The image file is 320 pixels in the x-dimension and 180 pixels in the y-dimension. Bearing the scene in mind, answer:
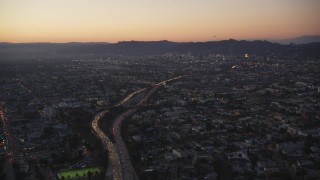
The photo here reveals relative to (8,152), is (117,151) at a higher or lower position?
higher

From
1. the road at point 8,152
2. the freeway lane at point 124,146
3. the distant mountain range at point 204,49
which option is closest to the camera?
the freeway lane at point 124,146

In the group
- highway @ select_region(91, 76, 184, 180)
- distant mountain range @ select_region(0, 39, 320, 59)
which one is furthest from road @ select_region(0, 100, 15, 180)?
distant mountain range @ select_region(0, 39, 320, 59)

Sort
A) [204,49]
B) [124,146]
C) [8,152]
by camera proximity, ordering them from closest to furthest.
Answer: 1. [8,152]
2. [124,146]
3. [204,49]

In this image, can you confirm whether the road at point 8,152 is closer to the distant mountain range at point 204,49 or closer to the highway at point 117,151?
the highway at point 117,151

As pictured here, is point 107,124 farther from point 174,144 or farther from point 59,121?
point 174,144

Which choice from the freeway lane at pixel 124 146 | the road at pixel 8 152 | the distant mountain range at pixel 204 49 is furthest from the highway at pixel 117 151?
the distant mountain range at pixel 204 49

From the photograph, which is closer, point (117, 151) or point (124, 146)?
point (117, 151)

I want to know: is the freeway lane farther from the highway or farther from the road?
the road

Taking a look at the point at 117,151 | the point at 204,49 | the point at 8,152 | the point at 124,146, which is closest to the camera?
the point at 117,151

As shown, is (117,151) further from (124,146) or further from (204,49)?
(204,49)

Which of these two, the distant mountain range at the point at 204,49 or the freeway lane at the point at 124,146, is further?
the distant mountain range at the point at 204,49

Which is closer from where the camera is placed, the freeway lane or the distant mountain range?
the freeway lane

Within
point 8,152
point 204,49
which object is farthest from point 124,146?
point 204,49
